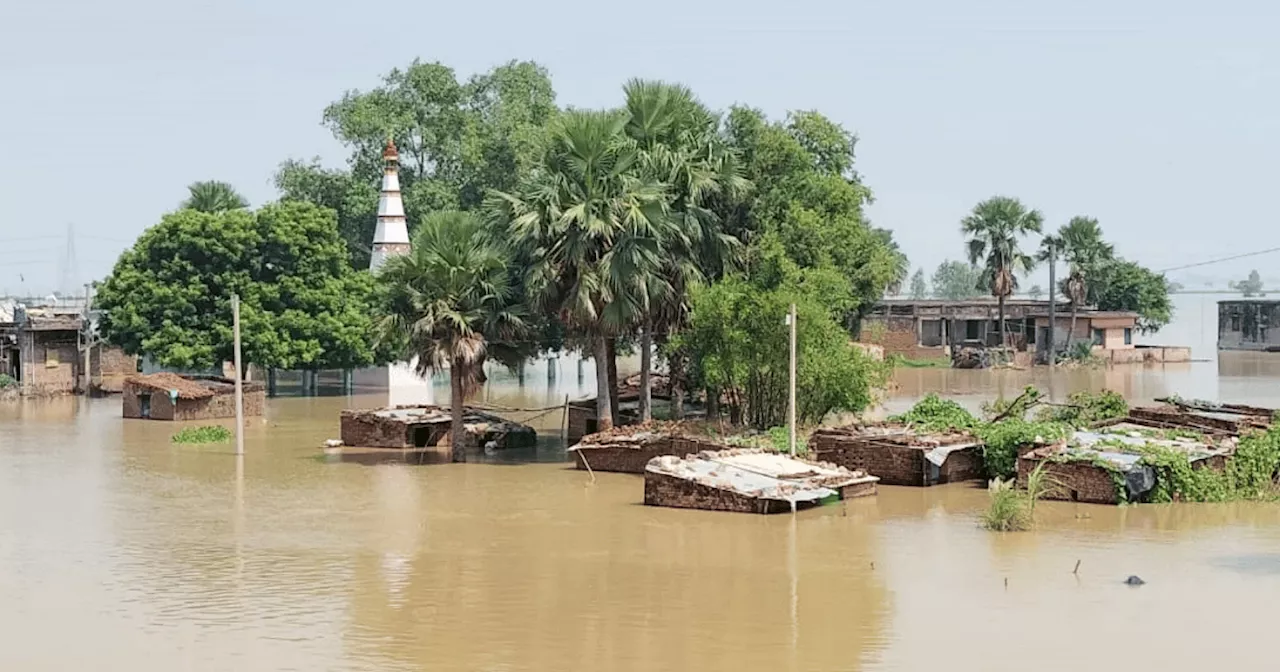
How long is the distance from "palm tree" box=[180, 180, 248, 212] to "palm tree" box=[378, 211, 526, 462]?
90.3ft

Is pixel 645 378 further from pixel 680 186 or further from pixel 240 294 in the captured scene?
pixel 240 294

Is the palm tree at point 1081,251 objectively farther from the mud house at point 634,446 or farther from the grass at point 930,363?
the mud house at point 634,446

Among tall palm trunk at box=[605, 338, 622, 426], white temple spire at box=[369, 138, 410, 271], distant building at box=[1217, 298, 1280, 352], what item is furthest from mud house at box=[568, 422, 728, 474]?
distant building at box=[1217, 298, 1280, 352]

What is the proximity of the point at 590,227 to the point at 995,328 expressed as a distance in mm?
41687

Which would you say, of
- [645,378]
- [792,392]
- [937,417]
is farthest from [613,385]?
[937,417]

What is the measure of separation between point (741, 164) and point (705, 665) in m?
20.2

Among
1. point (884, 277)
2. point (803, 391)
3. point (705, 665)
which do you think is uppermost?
point (884, 277)

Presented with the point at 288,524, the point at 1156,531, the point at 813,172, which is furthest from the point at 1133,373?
the point at 288,524

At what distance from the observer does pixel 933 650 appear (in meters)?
13.8

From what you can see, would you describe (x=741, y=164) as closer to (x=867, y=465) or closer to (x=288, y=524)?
(x=867, y=465)

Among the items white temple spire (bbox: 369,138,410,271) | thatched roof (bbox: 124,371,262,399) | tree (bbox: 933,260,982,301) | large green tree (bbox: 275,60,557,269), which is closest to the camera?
thatched roof (bbox: 124,371,262,399)

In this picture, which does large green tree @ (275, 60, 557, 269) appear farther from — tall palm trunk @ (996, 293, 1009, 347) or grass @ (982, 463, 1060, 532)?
grass @ (982, 463, 1060, 532)

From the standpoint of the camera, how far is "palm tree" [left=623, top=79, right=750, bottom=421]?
28578mm

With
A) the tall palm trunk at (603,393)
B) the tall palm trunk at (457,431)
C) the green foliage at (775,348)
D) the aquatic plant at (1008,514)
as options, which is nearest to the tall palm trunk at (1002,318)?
the green foliage at (775,348)
